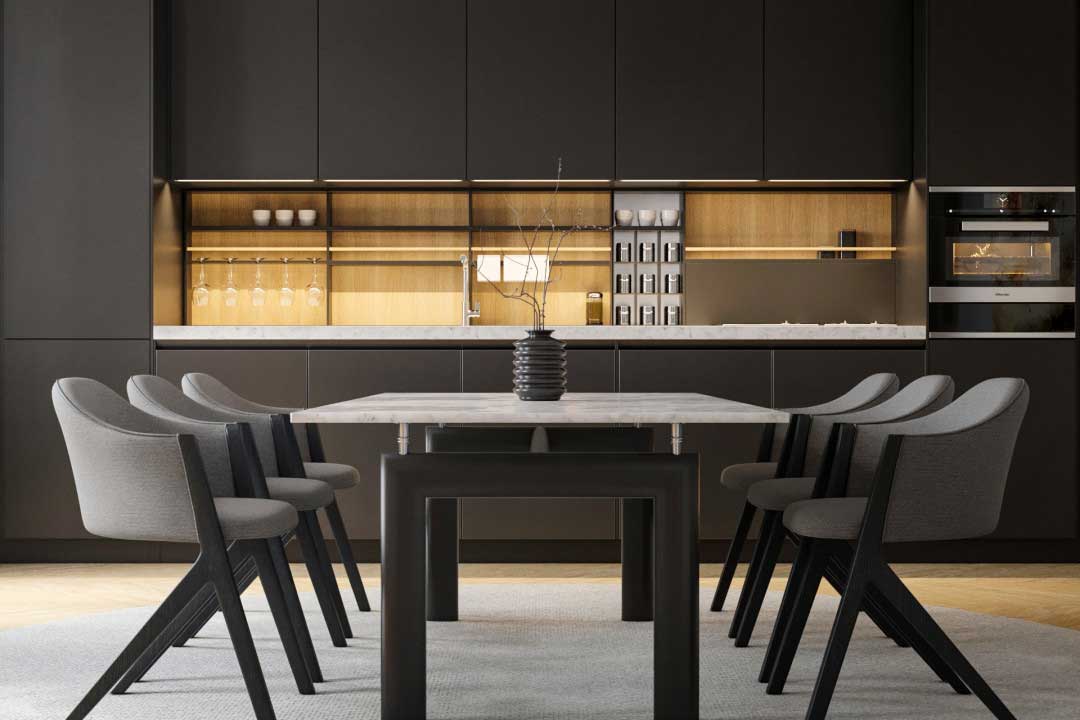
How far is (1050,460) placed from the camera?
16.8ft

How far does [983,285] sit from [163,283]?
12.5ft

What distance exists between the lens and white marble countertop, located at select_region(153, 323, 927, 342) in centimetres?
510

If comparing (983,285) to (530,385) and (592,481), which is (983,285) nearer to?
(530,385)

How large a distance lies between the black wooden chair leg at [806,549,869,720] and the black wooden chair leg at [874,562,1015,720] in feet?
0.15

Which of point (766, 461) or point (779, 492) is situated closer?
point (779, 492)

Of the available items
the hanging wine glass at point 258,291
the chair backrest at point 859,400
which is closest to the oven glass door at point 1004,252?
the chair backrest at point 859,400

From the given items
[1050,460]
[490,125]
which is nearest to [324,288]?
[490,125]

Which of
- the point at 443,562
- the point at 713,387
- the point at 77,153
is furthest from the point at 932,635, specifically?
the point at 77,153

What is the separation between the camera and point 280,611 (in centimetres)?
281

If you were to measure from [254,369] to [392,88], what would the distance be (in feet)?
4.79

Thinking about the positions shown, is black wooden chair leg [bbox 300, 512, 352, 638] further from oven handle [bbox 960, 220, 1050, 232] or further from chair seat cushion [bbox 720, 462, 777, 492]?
oven handle [bbox 960, 220, 1050, 232]

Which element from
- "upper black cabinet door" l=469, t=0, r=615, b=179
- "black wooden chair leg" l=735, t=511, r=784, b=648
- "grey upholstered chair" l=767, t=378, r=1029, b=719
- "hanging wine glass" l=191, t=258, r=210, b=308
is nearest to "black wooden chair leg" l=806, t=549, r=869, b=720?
"grey upholstered chair" l=767, t=378, r=1029, b=719

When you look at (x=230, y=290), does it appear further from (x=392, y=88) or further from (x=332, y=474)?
(x=332, y=474)

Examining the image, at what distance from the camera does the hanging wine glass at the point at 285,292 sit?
5.93 metres
